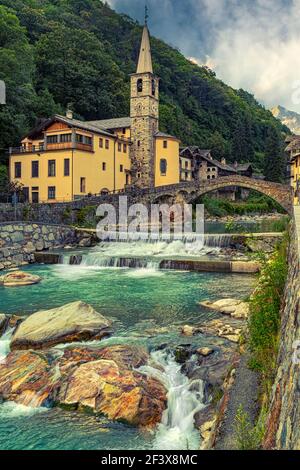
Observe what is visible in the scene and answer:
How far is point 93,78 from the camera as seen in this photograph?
69.4 meters

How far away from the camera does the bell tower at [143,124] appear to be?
53.4 meters

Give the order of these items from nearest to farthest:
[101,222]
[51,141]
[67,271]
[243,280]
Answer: [243,280] < [67,271] < [101,222] < [51,141]

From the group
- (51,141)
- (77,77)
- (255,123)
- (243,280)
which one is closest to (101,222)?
(51,141)

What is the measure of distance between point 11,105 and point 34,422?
145ft

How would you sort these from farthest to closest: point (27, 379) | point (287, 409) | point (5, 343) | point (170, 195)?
point (170, 195), point (5, 343), point (27, 379), point (287, 409)

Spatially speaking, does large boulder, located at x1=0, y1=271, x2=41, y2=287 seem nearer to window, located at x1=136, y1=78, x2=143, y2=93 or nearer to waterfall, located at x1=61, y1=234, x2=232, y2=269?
waterfall, located at x1=61, y1=234, x2=232, y2=269

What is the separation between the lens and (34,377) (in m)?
8.55

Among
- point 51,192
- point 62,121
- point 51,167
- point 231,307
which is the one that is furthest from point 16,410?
point 51,167

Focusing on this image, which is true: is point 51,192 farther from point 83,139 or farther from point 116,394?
point 116,394

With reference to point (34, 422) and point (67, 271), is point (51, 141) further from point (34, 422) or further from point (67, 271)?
point (34, 422)

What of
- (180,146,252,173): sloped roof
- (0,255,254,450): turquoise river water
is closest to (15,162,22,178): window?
(0,255,254,450): turquoise river water

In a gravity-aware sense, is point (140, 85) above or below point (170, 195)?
above

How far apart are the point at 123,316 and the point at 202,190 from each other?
1548 inches

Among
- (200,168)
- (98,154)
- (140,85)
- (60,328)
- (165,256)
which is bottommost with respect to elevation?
(60,328)
